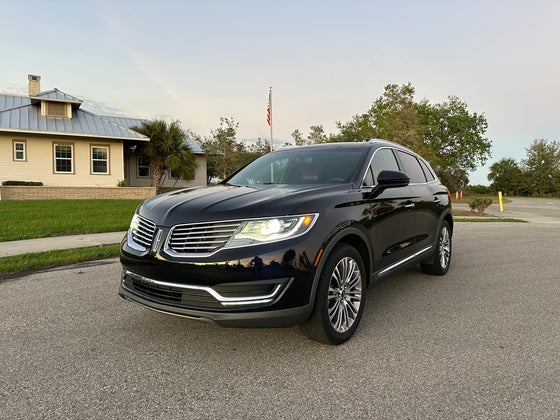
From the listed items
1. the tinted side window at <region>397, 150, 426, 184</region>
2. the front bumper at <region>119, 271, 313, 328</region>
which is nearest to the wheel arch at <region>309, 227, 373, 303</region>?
the front bumper at <region>119, 271, 313, 328</region>

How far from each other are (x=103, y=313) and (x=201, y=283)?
5.98 feet

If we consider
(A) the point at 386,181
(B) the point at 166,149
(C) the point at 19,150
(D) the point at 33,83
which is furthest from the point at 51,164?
(A) the point at 386,181

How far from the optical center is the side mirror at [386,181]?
373 cm

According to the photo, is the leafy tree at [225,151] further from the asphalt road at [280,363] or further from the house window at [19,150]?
the asphalt road at [280,363]

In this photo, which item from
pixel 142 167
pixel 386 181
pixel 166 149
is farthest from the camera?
pixel 142 167

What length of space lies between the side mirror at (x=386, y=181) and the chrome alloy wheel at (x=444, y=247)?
2198mm

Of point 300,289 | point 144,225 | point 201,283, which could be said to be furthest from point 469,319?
point 144,225

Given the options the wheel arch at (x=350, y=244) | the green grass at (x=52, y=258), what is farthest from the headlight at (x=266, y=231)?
the green grass at (x=52, y=258)

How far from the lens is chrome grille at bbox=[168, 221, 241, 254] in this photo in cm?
280

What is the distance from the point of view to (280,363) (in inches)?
115

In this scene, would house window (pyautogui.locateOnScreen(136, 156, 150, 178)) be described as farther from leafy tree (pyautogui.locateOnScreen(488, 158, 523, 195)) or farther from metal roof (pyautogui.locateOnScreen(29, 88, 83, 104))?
leafy tree (pyautogui.locateOnScreen(488, 158, 523, 195))

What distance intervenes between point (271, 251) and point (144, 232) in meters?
1.17

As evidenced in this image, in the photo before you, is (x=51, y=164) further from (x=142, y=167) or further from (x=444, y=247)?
(x=444, y=247)

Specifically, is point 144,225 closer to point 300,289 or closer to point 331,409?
point 300,289
